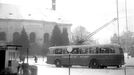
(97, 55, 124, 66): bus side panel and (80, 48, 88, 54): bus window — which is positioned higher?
(80, 48, 88, 54): bus window

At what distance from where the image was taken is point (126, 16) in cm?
762

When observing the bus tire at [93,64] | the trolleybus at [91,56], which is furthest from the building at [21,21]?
the bus tire at [93,64]

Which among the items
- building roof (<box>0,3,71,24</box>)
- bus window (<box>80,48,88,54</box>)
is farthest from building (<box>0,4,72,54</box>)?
bus window (<box>80,48,88,54</box>)

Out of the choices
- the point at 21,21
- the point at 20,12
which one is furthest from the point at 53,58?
the point at 20,12

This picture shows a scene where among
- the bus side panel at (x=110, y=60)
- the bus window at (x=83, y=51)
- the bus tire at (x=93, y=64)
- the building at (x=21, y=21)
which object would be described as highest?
the building at (x=21, y=21)

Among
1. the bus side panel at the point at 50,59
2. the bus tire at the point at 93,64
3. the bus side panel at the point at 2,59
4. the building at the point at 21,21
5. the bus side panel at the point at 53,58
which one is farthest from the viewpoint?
the bus side panel at the point at 53,58

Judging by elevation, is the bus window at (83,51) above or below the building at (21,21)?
below

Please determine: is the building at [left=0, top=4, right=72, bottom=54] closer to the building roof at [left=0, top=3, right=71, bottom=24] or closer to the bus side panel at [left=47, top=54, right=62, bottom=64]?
the building roof at [left=0, top=3, right=71, bottom=24]

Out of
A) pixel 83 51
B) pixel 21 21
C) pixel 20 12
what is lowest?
pixel 83 51

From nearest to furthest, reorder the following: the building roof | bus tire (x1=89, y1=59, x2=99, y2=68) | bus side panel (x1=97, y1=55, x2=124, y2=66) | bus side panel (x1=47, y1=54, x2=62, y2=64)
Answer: bus side panel (x1=97, y1=55, x2=124, y2=66) → bus tire (x1=89, y1=59, x2=99, y2=68) → the building roof → bus side panel (x1=47, y1=54, x2=62, y2=64)

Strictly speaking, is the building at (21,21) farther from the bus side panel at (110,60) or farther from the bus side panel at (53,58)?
the bus side panel at (110,60)

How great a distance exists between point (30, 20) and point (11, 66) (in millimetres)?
3819

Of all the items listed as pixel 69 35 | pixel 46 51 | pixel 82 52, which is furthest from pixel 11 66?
pixel 69 35

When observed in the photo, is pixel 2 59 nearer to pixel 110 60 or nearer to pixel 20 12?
pixel 20 12
